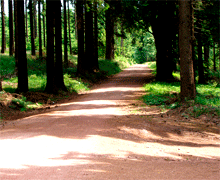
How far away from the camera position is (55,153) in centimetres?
622

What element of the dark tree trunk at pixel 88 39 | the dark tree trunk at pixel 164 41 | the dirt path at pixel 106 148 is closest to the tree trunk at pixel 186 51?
the dirt path at pixel 106 148

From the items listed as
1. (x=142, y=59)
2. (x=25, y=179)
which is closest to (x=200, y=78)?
(x=25, y=179)

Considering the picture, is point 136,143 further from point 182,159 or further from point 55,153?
point 55,153

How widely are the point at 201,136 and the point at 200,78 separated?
56.4 feet

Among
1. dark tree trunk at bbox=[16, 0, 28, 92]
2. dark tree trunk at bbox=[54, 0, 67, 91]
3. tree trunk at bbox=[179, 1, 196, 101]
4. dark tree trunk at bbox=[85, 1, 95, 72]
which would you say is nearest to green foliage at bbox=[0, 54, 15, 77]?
dark tree trunk at bbox=[54, 0, 67, 91]

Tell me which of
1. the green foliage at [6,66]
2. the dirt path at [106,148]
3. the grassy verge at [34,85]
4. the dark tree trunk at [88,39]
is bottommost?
the dirt path at [106,148]

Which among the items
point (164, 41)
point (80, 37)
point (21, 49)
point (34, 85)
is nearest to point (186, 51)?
point (21, 49)

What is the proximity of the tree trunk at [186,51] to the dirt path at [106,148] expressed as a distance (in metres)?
2.27

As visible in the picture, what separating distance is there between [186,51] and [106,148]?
698 cm

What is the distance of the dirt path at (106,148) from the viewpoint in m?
5.10

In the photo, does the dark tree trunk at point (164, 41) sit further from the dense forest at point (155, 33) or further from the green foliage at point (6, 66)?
the green foliage at point (6, 66)

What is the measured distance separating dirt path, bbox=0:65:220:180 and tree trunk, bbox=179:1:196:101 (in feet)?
7.44

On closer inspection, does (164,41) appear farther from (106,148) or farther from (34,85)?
(106,148)

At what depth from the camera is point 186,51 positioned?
12016 mm
